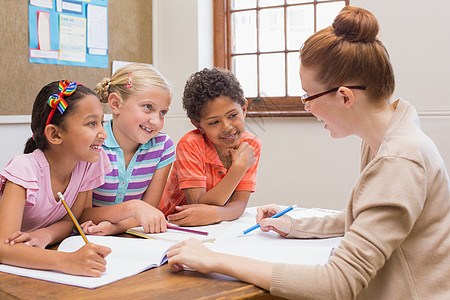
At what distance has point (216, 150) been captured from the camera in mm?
1866

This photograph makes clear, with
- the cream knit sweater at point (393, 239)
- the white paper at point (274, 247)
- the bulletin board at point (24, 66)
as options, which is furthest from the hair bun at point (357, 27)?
the bulletin board at point (24, 66)

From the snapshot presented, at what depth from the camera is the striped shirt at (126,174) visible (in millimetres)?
1735

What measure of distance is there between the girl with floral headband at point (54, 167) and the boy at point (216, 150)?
374mm

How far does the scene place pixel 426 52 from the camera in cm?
270

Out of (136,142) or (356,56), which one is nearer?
(356,56)

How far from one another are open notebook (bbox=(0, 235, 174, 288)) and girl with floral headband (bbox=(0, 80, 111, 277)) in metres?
0.12

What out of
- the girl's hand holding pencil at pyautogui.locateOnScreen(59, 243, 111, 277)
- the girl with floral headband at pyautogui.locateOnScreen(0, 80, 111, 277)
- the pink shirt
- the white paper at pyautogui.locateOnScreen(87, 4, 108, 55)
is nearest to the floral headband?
the girl with floral headband at pyautogui.locateOnScreen(0, 80, 111, 277)

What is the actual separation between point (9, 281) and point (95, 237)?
340mm

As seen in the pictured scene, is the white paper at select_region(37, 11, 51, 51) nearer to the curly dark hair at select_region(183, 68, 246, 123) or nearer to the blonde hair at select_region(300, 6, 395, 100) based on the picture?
the curly dark hair at select_region(183, 68, 246, 123)

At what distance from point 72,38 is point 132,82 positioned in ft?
5.01

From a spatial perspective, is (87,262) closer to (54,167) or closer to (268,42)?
(54,167)

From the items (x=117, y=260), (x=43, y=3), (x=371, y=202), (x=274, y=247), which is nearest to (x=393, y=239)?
(x=371, y=202)

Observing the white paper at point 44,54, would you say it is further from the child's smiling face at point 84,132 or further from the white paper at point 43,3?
the child's smiling face at point 84,132

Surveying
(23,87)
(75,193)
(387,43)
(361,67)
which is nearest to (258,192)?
(387,43)
